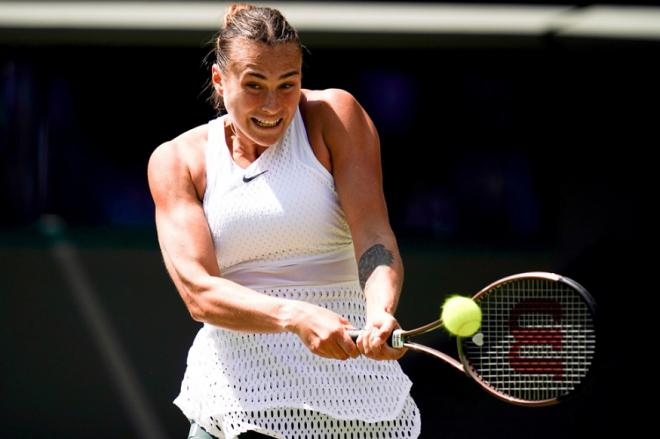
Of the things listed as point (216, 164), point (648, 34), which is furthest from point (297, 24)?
point (216, 164)

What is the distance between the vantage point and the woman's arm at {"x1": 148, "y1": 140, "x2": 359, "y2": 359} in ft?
9.04

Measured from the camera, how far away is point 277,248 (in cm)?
296

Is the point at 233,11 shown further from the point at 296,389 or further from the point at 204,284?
the point at 296,389

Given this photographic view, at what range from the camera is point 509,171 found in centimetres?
612

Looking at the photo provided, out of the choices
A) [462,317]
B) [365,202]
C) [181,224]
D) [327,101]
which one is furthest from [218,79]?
[462,317]

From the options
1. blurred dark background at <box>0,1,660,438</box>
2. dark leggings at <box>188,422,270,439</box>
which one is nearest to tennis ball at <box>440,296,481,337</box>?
dark leggings at <box>188,422,270,439</box>

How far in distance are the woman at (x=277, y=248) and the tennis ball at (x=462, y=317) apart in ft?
0.43

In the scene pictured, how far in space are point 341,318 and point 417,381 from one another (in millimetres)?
3026

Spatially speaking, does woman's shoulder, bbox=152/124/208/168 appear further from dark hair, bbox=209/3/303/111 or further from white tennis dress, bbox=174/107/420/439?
dark hair, bbox=209/3/303/111

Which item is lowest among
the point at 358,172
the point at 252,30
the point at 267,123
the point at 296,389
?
the point at 296,389

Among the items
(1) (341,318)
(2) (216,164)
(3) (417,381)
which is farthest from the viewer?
(3) (417,381)

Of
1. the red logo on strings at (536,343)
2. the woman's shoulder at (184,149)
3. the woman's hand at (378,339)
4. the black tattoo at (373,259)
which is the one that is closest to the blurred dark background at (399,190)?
the red logo on strings at (536,343)

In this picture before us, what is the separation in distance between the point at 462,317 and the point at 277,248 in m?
0.46

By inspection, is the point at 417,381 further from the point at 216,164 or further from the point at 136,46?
the point at 216,164
